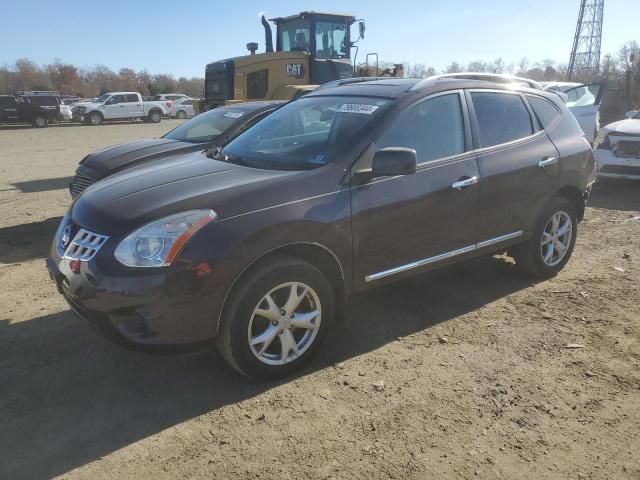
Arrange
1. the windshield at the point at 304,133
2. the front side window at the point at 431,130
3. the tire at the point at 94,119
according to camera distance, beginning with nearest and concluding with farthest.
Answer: the windshield at the point at 304,133
the front side window at the point at 431,130
the tire at the point at 94,119

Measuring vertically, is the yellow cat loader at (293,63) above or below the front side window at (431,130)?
above

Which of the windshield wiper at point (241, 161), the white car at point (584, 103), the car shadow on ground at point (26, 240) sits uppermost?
the white car at point (584, 103)

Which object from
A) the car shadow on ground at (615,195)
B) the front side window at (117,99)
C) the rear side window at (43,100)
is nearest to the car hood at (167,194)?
the car shadow on ground at (615,195)

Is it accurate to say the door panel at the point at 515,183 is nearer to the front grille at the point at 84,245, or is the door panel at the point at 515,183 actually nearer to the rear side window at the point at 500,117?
the rear side window at the point at 500,117

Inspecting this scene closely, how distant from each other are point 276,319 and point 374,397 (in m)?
0.74

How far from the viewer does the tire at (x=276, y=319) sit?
2.99 metres

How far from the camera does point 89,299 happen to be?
288cm

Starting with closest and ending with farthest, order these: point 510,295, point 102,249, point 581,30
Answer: point 102,249 < point 510,295 < point 581,30

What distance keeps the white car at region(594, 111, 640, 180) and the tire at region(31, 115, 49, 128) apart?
97.2 feet

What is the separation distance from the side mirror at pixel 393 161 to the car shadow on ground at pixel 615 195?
227 inches

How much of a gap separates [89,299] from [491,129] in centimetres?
322

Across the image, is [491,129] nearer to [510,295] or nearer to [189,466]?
[510,295]

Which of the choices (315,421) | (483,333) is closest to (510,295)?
(483,333)

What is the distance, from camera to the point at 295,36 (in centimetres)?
1329
